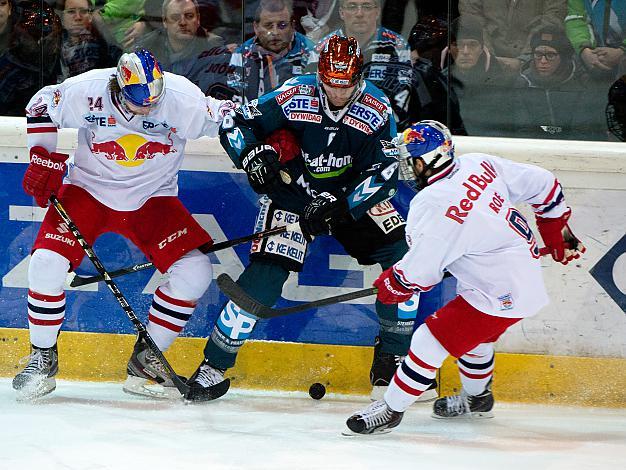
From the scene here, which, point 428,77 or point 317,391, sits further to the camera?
point 428,77

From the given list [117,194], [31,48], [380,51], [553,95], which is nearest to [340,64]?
[380,51]

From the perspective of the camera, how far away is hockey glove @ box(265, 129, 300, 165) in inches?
151

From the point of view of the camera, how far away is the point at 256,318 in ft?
12.7

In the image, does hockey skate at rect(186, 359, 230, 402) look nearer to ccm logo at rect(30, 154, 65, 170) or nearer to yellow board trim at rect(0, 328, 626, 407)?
yellow board trim at rect(0, 328, 626, 407)

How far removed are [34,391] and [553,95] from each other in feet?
7.54

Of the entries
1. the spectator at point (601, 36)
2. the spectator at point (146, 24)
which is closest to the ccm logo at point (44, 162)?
the spectator at point (146, 24)

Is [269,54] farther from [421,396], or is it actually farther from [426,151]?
[421,396]

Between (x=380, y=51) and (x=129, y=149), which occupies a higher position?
(x=380, y=51)

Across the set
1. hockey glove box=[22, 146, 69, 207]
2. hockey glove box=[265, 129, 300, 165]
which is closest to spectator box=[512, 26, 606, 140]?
hockey glove box=[265, 129, 300, 165]

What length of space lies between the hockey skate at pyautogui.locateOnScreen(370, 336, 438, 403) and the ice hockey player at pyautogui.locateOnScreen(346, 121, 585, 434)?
0.51 metres

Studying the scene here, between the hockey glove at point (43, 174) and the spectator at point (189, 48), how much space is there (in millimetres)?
819

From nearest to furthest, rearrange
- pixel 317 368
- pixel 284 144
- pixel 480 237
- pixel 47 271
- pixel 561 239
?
1. pixel 480 237
2. pixel 561 239
3. pixel 47 271
4. pixel 284 144
5. pixel 317 368

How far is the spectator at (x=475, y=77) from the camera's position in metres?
4.30

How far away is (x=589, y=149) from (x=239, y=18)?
4.98 feet
